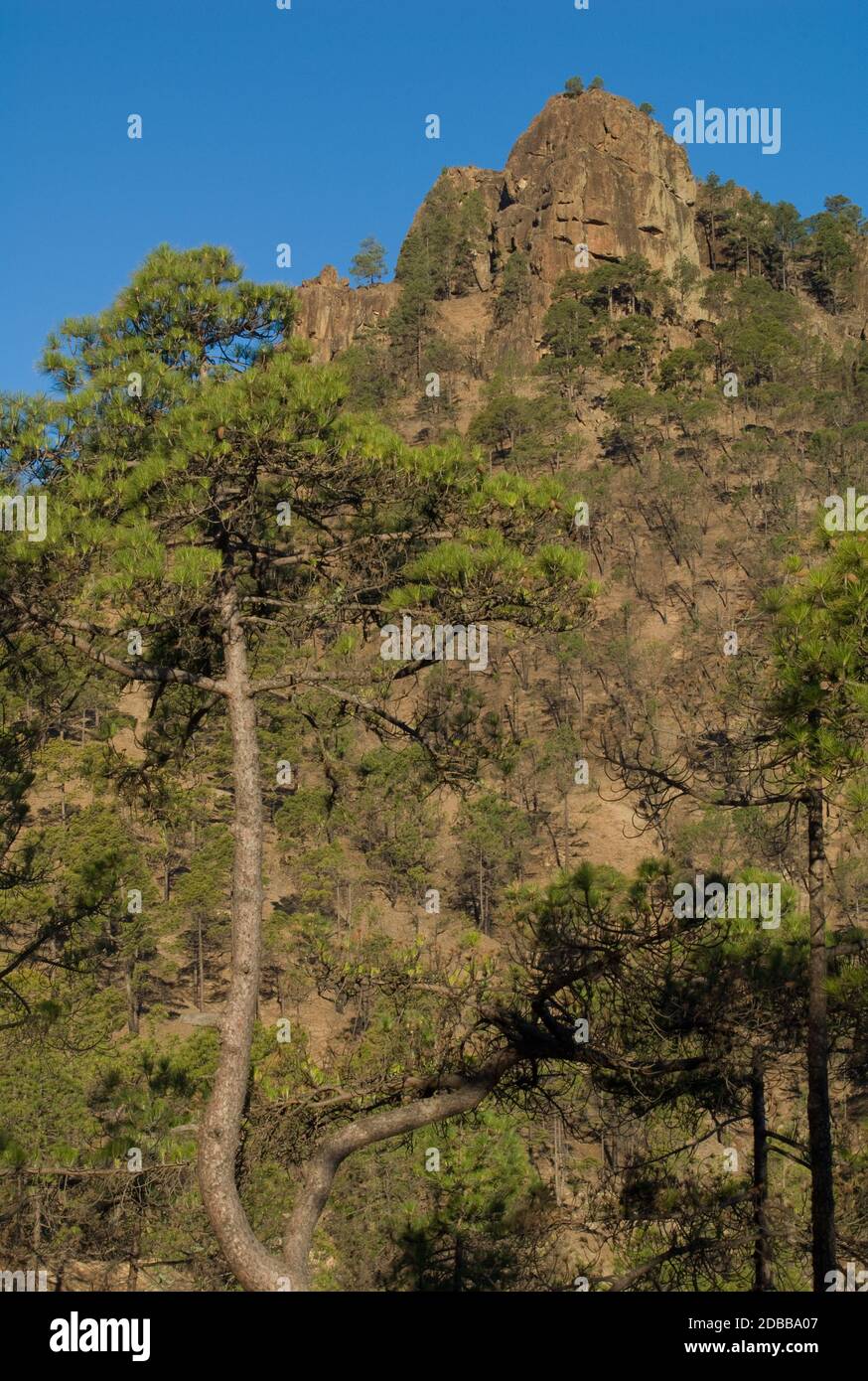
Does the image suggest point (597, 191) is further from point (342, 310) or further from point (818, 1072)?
point (818, 1072)

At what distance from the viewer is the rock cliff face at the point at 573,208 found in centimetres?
8044

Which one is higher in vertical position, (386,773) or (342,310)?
(342,310)

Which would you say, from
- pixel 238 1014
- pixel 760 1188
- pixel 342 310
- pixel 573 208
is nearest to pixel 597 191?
pixel 573 208

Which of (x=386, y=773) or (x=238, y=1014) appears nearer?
(x=238, y=1014)

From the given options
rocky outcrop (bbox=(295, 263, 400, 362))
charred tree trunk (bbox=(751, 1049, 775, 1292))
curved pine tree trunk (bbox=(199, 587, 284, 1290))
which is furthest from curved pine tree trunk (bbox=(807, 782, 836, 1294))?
rocky outcrop (bbox=(295, 263, 400, 362))

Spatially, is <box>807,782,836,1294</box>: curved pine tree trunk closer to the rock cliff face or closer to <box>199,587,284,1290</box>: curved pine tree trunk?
<box>199,587,284,1290</box>: curved pine tree trunk

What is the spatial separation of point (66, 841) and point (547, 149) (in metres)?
85.6

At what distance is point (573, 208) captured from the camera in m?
81.2

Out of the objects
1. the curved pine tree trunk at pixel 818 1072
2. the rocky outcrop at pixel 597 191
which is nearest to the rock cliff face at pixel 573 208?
the rocky outcrop at pixel 597 191

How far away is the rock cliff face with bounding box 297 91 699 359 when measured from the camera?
80438 millimetres

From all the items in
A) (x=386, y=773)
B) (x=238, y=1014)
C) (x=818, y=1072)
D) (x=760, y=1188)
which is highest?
(x=386, y=773)

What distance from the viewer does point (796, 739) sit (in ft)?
18.0

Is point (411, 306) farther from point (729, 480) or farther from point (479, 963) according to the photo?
point (479, 963)
